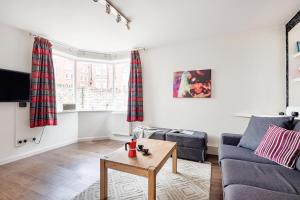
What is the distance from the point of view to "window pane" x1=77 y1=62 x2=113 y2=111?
399cm

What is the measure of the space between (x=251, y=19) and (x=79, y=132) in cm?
419

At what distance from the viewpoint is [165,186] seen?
1923 mm

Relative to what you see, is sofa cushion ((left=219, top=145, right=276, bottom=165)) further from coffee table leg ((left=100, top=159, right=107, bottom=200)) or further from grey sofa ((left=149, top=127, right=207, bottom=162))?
coffee table leg ((left=100, top=159, right=107, bottom=200))

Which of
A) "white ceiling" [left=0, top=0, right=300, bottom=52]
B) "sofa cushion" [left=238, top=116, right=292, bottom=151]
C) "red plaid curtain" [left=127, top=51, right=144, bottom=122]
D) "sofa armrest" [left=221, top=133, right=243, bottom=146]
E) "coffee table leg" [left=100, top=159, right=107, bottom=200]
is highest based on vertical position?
"white ceiling" [left=0, top=0, right=300, bottom=52]

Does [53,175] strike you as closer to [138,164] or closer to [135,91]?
[138,164]

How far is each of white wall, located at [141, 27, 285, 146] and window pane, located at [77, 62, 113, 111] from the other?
1.12m

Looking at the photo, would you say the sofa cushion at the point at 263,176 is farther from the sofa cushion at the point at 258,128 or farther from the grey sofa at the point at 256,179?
the sofa cushion at the point at 258,128

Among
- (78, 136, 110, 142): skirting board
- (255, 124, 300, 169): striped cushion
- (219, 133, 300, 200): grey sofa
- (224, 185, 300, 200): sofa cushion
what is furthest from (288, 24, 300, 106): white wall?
(78, 136, 110, 142): skirting board

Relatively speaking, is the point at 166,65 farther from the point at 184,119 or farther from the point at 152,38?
the point at 184,119

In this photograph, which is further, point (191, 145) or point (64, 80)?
point (64, 80)

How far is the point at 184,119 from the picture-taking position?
3316 millimetres

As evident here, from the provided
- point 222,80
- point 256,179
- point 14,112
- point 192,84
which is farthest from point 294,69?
point 14,112

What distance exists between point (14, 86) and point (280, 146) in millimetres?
3770

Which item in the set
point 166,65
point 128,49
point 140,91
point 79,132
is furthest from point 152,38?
point 79,132
